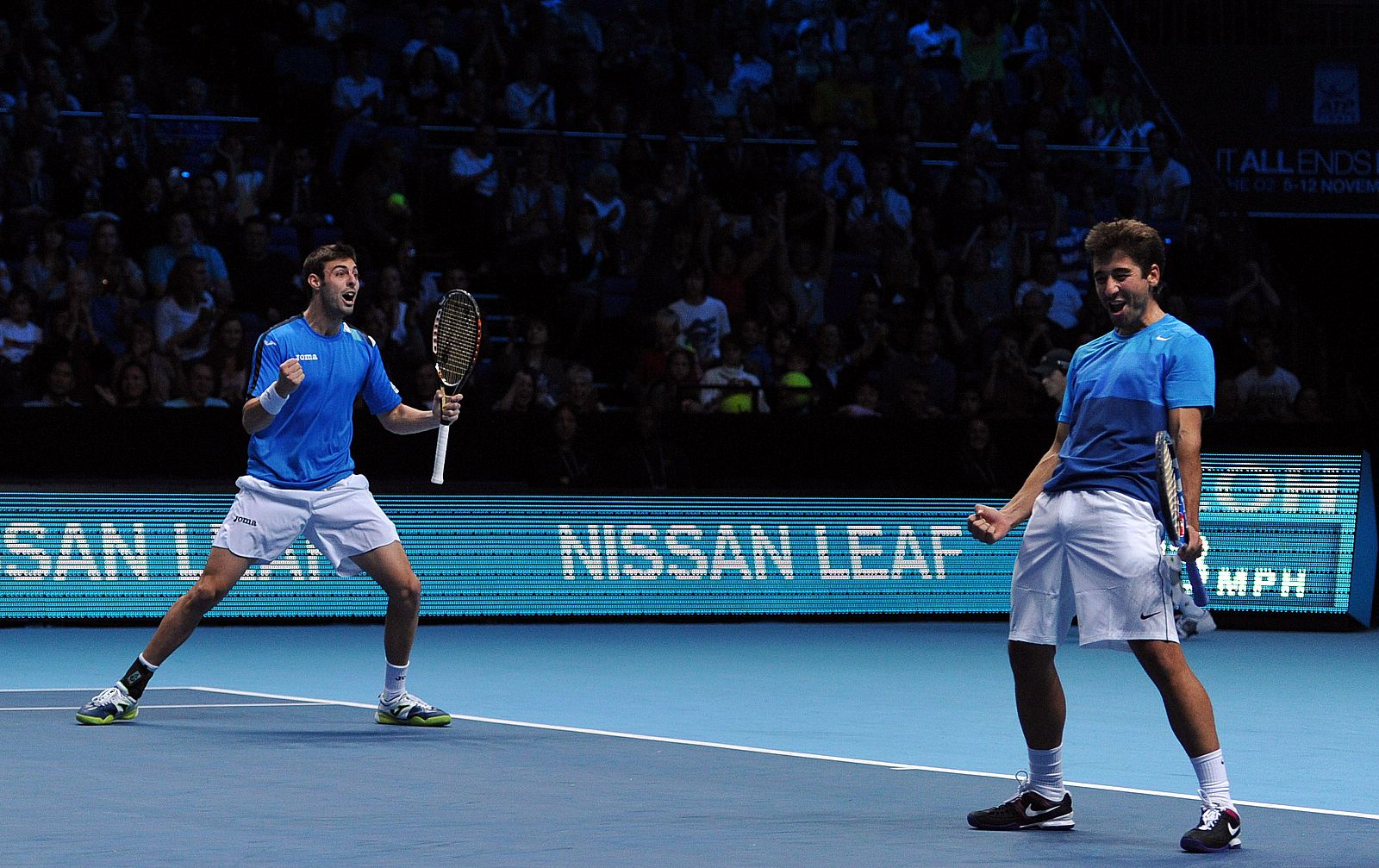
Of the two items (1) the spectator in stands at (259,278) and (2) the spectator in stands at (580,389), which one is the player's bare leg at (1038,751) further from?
(1) the spectator in stands at (259,278)

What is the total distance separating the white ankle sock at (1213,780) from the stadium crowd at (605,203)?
7540 mm

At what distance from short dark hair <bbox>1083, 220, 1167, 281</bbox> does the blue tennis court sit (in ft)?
5.40

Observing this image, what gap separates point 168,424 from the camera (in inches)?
522

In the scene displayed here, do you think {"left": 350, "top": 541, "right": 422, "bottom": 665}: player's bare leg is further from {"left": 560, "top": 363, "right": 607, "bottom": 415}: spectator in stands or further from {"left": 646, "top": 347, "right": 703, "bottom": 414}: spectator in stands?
{"left": 646, "top": 347, "right": 703, "bottom": 414}: spectator in stands

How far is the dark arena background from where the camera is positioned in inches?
279

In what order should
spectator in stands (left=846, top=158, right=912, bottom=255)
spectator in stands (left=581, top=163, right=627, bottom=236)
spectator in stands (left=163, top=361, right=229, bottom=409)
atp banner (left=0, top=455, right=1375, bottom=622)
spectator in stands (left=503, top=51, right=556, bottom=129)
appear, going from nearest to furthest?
1. atp banner (left=0, top=455, right=1375, bottom=622)
2. spectator in stands (left=163, top=361, right=229, bottom=409)
3. spectator in stands (left=581, top=163, right=627, bottom=236)
4. spectator in stands (left=846, top=158, right=912, bottom=255)
5. spectator in stands (left=503, top=51, right=556, bottom=129)

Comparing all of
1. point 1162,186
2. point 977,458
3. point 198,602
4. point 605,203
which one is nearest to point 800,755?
point 198,602

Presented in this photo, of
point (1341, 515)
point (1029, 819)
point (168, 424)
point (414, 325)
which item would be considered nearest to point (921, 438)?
point (1341, 515)

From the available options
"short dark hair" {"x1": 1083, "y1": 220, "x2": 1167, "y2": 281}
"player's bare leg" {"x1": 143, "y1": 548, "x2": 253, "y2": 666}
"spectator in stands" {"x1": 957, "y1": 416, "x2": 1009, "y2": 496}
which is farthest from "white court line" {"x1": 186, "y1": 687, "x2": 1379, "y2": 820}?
"spectator in stands" {"x1": 957, "y1": 416, "x2": 1009, "y2": 496}

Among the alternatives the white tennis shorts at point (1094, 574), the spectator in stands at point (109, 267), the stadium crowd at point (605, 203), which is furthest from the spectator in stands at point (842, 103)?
the white tennis shorts at point (1094, 574)

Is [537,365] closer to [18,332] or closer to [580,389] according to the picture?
[580,389]

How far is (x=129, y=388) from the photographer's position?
13516mm

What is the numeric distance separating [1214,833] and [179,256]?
37.0ft

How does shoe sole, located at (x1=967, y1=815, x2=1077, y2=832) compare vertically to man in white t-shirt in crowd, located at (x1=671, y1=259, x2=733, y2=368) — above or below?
below
